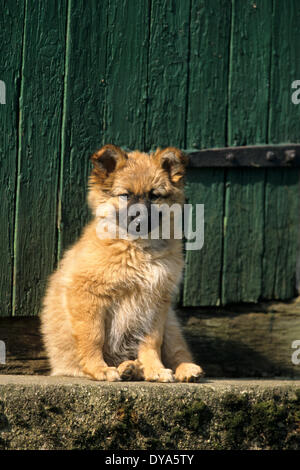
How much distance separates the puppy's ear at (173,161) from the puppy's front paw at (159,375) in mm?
1292

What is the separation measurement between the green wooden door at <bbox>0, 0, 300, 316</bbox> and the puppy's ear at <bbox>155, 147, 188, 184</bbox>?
465 millimetres

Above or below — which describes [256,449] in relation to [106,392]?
below

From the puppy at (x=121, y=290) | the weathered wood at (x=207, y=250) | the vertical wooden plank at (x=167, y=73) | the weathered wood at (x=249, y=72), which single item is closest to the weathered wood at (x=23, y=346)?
the puppy at (x=121, y=290)

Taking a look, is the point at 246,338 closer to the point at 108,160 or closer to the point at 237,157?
the point at 237,157

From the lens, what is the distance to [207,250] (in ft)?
16.7

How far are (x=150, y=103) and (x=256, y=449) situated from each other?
255 cm

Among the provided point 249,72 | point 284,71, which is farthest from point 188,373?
point 284,71

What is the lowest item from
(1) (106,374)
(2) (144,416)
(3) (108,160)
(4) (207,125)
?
(2) (144,416)

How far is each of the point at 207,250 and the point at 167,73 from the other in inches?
53.3

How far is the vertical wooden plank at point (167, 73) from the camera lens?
16.0 ft

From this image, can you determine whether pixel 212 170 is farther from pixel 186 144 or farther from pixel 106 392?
pixel 106 392

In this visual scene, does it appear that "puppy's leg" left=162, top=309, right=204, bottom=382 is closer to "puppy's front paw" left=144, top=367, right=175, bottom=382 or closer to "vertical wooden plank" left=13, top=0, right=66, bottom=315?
"puppy's front paw" left=144, top=367, right=175, bottom=382

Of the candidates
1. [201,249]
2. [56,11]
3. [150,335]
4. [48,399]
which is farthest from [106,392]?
[56,11]

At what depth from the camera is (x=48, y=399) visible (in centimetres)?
369
